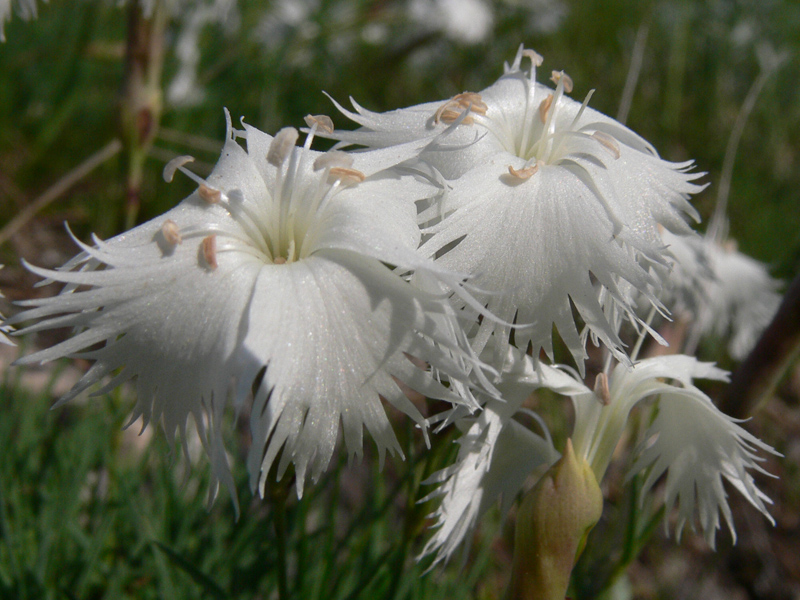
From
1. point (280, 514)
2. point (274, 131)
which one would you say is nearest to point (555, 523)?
point (280, 514)

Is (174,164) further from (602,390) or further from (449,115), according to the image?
(602,390)

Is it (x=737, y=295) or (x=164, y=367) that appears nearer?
(x=164, y=367)

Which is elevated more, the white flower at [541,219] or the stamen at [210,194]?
the white flower at [541,219]

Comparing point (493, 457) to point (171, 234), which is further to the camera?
point (493, 457)

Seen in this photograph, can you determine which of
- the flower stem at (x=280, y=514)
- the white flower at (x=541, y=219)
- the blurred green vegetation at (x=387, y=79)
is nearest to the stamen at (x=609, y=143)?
the white flower at (x=541, y=219)

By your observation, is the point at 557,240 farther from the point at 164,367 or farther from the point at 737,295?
the point at 737,295

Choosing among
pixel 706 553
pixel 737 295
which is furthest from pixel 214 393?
pixel 706 553

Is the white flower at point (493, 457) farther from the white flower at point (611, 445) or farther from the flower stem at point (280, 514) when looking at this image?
the flower stem at point (280, 514)
